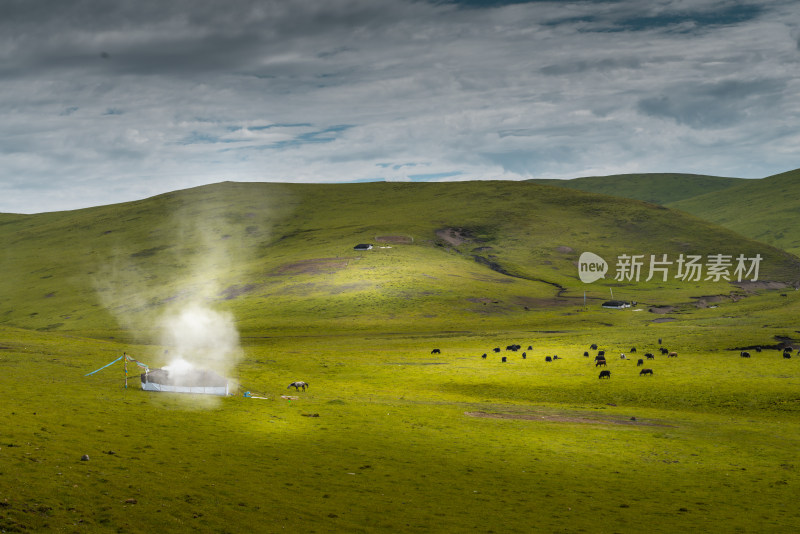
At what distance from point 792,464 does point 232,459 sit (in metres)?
33.7

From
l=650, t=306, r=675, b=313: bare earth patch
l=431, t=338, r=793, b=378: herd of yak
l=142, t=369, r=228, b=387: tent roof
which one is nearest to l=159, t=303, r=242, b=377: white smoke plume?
l=142, t=369, r=228, b=387: tent roof

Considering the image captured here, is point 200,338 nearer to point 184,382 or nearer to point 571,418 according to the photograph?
point 184,382

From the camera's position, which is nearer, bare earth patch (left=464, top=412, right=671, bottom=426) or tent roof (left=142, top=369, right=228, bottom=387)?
bare earth patch (left=464, top=412, right=671, bottom=426)

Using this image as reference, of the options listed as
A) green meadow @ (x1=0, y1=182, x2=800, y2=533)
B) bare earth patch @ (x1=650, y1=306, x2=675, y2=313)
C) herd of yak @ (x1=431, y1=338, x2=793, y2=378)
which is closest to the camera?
green meadow @ (x1=0, y1=182, x2=800, y2=533)

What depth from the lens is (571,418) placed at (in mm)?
55344

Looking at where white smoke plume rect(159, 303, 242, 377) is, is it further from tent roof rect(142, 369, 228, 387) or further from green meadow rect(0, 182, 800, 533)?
green meadow rect(0, 182, 800, 533)

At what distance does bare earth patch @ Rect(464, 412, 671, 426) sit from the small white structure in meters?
21.1

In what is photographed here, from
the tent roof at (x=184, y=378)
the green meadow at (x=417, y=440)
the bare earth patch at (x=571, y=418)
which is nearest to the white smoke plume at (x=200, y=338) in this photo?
the tent roof at (x=184, y=378)

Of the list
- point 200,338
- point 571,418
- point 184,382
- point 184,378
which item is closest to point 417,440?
point 571,418

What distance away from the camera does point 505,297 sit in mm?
169250

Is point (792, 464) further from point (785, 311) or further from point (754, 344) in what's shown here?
point (785, 311)

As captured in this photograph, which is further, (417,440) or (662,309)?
(662,309)

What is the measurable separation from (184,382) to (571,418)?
32347 millimetres

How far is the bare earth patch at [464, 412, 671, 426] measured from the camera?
5353cm
